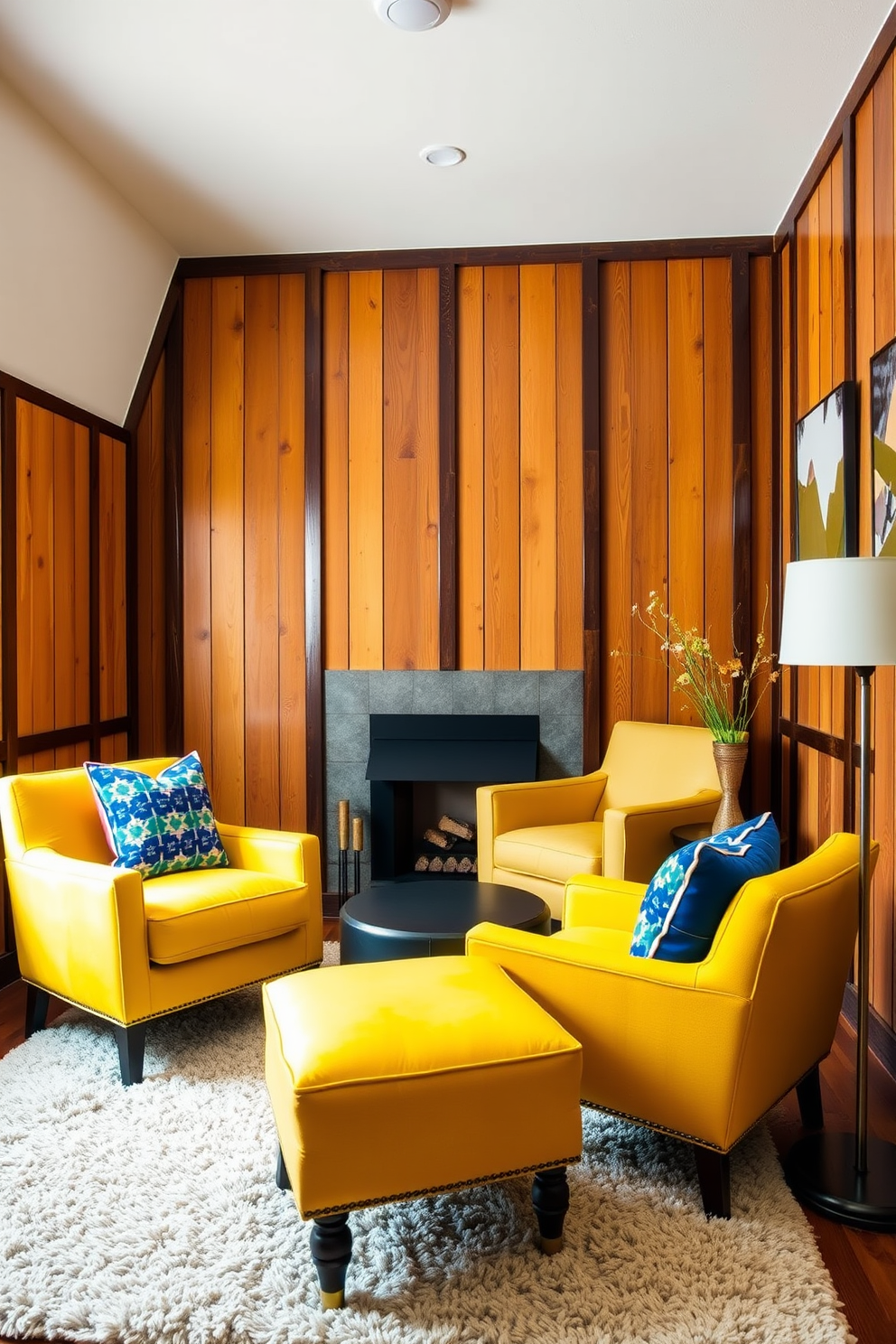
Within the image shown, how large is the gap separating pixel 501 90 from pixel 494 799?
2.45 m

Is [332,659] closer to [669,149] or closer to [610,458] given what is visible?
[610,458]

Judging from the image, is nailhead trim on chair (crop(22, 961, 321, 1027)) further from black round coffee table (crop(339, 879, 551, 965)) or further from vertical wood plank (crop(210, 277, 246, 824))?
vertical wood plank (crop(210, 277, 246, 824))

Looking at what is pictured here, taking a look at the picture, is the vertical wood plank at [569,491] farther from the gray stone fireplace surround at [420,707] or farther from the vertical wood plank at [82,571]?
the vertical wood plank at [82,571]

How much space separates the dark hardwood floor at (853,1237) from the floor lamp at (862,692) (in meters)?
0.06

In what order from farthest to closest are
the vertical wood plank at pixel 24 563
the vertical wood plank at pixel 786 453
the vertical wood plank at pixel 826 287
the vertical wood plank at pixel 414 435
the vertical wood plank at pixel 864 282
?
1. the vertical wood plank at pixel 414 435
2. the vertical wood plank at pixel 786 453
3. the vertical wood plank at pixel 24 563
4. the vertical wood plank at pixel 826 287
5. the vertical wood plank at pixel 864 282

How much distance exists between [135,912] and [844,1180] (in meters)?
1.88

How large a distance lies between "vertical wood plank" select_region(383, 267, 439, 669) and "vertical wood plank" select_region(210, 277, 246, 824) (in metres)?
0.70

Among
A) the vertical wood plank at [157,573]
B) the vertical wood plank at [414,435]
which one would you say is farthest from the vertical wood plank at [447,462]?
the vertical wood plank at [157,573]

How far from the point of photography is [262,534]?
4.58 m

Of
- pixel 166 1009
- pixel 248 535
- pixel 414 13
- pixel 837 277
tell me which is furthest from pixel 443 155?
pixel 166 1009

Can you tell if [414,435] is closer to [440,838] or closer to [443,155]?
[443,155]

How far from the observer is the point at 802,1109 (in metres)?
2.47

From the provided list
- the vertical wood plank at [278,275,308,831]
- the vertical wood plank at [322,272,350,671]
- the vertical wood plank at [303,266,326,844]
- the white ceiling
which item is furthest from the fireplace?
the white ceiling

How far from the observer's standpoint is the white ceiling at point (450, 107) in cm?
278
